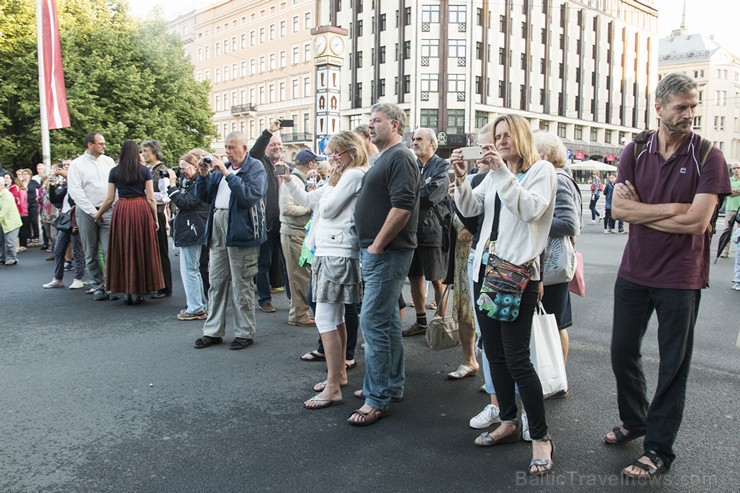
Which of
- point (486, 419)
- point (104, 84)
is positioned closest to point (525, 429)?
point (486, 419)

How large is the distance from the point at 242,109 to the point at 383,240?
71993 millimetres

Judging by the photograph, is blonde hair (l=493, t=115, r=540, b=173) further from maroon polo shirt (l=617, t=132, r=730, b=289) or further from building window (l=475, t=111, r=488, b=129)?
building window (l=475, t=111, r=488, b=129)

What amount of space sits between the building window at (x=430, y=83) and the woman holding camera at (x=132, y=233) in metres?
51.0

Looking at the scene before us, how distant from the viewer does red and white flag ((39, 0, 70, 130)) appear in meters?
15.7

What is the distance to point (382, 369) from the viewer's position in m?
4.18

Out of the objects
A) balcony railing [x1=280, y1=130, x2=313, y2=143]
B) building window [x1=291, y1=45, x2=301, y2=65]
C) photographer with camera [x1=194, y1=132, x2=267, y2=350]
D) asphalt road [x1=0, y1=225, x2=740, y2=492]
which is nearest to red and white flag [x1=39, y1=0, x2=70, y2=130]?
asphalt road [x1=0, y1=225, x2=740, y2=492]

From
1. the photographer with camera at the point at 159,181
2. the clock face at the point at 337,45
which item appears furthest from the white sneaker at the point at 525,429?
the clock face at the point at 337,45

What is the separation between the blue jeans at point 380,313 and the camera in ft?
13.4

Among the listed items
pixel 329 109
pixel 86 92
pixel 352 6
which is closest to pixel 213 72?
pixel 352 6

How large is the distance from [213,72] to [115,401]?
80155 millimetres

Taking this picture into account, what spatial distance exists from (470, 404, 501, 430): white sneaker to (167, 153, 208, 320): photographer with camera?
3844 mm

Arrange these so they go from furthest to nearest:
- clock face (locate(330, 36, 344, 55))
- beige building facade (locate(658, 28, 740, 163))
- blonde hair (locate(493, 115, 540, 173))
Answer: beige building facade (locate(658, 28, 740, 163)), clock face (locate(330, 36, 344, 55)), blonde hair (locate(493, 115, 540, 173))

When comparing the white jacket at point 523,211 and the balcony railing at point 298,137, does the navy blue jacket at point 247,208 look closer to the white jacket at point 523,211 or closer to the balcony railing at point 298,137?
the white jacket at point 523,211

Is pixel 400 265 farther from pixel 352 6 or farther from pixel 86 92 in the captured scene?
pixel 352 6
